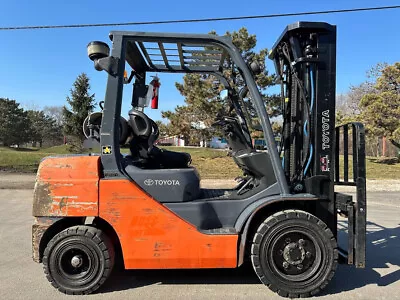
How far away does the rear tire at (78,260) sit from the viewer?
419cm

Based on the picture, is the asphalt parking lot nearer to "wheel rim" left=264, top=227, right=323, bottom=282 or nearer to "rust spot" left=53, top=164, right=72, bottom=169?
"wheel rim" left=264, top=227, right=323, bottom=282

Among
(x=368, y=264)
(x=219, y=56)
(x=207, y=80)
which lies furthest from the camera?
(x=207, y=80)

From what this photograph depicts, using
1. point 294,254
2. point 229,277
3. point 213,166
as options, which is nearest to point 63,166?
point 229,277

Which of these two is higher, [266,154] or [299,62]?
[299,62]

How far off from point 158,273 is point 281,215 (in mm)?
1938

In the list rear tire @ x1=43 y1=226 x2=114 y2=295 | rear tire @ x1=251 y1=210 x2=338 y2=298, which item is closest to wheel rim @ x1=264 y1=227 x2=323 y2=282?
rear tire @ x1=251 y1=210 x2=338 y2=298

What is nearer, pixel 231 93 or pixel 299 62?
pixel 299 62

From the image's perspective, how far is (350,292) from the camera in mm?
4234

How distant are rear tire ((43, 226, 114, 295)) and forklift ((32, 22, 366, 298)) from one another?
12mm

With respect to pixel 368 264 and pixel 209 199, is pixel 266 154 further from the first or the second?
pixel 368 264

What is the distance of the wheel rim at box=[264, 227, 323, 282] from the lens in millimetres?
4160

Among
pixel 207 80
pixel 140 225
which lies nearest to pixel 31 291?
pixel 140 225

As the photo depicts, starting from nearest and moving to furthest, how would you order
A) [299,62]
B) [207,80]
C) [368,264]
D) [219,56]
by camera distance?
[299,62] → [219,56] → [368,264] → [207,80]

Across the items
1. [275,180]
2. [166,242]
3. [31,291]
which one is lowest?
[31,291]
